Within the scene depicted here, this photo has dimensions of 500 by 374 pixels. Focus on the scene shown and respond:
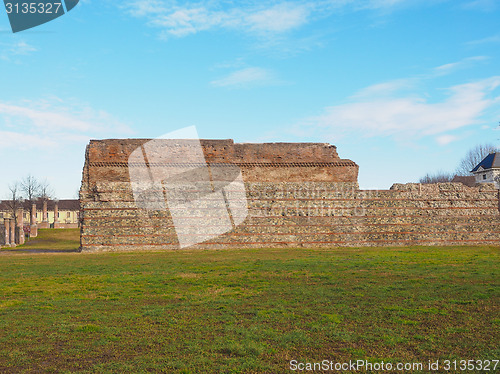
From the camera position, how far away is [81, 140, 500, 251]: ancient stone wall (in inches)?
868

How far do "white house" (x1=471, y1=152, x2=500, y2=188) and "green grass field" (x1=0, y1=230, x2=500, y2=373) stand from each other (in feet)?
180

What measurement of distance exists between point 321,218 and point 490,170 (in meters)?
48.6

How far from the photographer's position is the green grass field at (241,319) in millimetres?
5047

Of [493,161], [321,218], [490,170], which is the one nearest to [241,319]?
[321,218]

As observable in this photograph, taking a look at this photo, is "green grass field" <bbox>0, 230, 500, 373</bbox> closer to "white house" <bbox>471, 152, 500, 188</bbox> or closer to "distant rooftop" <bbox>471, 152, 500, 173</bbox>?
"white house" <bbox>471, 152, 500, 188</bbox>

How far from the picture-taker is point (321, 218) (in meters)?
23.2

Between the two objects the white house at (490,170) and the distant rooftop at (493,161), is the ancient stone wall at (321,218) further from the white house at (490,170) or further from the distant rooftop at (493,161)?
the distant rooftop at (493,161)

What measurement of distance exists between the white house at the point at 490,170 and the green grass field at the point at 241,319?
54.9 metres

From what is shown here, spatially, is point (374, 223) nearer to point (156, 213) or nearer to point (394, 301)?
point (156, 213)

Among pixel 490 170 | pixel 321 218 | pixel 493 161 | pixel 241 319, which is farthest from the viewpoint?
pixel 490 170

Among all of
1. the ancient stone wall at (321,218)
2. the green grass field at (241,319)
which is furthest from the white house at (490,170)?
the green grass field at (241,319)

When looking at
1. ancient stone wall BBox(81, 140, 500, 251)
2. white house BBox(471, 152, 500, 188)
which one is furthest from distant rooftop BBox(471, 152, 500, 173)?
ancient stone wall BBox(81, 140, 500, 251)

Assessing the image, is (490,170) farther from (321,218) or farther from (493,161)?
(321,218)

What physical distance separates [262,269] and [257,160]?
16710 millimetres
